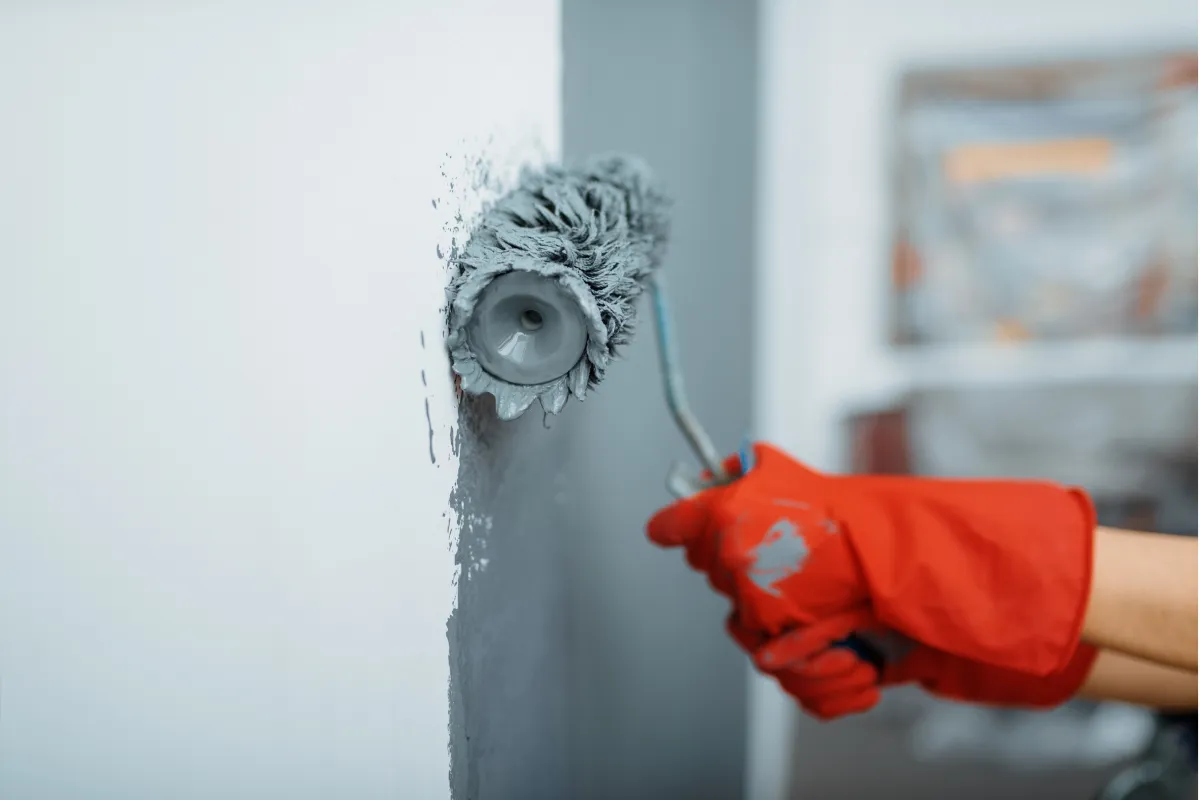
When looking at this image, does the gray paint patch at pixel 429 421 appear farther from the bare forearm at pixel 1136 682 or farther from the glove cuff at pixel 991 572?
the bare forearm at pixel 1136 682

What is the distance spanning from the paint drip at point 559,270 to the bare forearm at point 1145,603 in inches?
13.1

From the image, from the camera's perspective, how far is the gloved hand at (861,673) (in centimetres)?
52

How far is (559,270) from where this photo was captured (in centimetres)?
33

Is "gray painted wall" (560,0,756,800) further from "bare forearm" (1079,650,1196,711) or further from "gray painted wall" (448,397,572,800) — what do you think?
"bare forearm" (1079,650,1196,711)

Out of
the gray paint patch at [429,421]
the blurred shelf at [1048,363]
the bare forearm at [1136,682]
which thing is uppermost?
the blurred shelf at [1048,363]

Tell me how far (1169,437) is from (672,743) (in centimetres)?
81

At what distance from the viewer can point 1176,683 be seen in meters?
0.58

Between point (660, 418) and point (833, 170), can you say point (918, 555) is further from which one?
point (833, 170)

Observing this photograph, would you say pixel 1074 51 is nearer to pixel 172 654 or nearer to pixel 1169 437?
pixel 1169 437

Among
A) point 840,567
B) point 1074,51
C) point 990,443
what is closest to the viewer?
point 840,567

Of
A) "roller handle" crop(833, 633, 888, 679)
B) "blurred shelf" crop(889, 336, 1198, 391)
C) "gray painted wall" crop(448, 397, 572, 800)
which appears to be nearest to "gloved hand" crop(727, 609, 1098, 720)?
"roller handle" crop(833, 633, 888, 679)

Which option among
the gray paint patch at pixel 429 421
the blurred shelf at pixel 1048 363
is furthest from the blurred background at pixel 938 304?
the gray paint patch at pixel 429 421

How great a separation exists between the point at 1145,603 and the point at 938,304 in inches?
27.1

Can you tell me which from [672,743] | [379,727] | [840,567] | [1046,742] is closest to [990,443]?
[1046,742]
